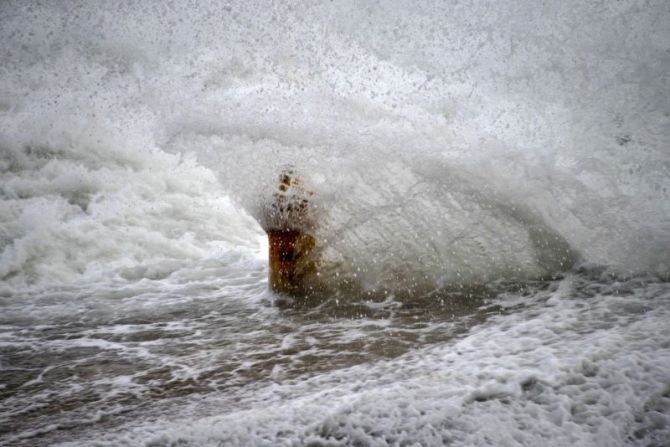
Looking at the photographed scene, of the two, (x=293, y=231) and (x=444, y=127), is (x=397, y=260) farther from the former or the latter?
(x=444, y=127)

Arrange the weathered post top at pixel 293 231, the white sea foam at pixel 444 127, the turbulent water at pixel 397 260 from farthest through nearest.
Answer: the weathered post top at pixel 293 231 → the white sea foam at pixel 444 127 → the turbulent water at pixel 397 260

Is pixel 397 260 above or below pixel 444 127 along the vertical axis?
below

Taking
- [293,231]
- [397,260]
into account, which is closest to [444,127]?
[397,260]

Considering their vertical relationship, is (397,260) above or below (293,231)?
below

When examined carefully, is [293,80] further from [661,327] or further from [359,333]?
[661,327]

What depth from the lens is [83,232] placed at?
5.56m


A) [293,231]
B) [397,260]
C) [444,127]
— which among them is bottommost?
[397,260]

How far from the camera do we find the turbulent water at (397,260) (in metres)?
1.75

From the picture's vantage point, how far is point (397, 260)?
3.40 m

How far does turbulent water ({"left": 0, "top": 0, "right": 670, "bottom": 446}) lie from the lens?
1.75 m

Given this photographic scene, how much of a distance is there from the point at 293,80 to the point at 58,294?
7.98 ft

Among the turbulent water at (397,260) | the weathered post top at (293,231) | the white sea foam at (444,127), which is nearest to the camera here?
the turbulent water at (397,260)

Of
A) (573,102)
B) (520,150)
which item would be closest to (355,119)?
(520,150)

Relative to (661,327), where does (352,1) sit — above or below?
above
